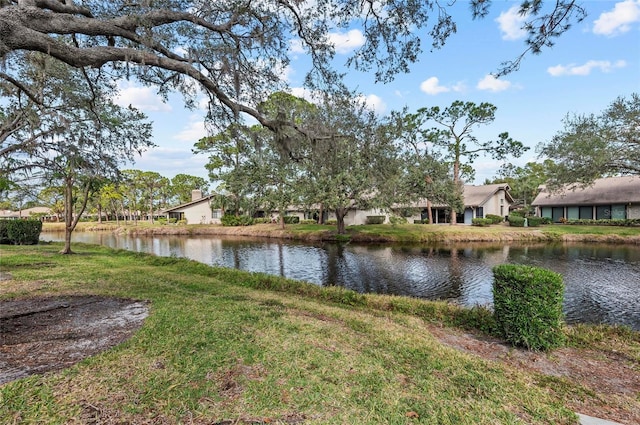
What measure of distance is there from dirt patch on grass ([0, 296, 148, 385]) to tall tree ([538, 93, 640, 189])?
3025 cm

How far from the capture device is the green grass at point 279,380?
269 centimetres

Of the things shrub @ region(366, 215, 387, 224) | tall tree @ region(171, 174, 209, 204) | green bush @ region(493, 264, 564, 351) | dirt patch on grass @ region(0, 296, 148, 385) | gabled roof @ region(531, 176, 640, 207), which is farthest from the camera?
tall tree @ region(171, 174, 209, 204)

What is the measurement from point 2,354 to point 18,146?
10.8 metres

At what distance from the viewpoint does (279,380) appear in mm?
3209

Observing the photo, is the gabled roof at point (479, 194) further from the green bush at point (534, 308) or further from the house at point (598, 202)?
the green bush at point (534, 308)

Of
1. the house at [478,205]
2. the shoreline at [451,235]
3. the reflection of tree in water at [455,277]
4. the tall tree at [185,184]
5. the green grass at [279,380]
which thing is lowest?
the reflection of tree in water at [455,277]

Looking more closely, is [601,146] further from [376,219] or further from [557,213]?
[376,219]

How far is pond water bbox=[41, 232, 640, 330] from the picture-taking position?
959 cm

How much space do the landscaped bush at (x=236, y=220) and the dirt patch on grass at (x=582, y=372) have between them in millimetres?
31689

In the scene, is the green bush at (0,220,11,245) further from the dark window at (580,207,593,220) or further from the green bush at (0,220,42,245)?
the dark window at (580,207,593,220)

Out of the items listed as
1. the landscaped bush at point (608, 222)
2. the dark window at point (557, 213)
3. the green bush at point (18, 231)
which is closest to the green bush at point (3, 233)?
the green bush at point (18, 231)

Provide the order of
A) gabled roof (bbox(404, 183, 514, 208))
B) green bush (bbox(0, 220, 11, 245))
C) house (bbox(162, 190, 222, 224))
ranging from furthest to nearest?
house (bbox(162, 190, 222, 224)) → gabled roof (bbox(404, 183, 514, 208)) → green bush (bbox(0, 220, 11, 245))

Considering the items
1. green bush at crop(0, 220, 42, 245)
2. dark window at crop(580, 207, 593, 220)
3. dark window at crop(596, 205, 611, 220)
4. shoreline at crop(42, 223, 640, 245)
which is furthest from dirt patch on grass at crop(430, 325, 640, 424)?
dark window at crop(580, 207, 593, 220)

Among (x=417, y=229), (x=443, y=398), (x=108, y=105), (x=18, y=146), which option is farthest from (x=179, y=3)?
(x=417, y=229)
